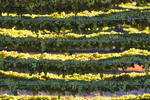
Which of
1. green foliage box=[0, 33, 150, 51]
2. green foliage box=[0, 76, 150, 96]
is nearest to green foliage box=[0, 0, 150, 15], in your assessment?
green foliage box=[0, 33, 150, 51]

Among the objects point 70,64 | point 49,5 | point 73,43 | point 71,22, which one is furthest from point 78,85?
point 49,5

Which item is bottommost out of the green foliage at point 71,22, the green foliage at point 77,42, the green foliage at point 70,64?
the green foliage at point 70,64

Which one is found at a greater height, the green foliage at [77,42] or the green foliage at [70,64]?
the green foliage at [77,42]

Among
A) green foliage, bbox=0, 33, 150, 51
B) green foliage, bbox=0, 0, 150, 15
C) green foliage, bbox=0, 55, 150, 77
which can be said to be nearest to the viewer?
green foliage, bbox=0, 0, 150, 15

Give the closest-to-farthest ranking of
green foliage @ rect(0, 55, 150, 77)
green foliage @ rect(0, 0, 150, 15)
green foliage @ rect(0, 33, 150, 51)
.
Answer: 1. green foliage @ rect(0, 0, 150, 15)
2. green foliage @ rect(0, 55, 150, 77)
3. green foliage @ rect(0, 33, 150, 51)

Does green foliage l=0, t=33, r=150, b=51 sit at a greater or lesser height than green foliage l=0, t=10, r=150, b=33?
lesser

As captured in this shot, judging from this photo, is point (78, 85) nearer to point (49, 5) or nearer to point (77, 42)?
Answer: point (77, 42)

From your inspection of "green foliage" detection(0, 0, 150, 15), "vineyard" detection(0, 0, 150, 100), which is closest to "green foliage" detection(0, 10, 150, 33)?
"vineyard" detection(0, 0, 150, 100)

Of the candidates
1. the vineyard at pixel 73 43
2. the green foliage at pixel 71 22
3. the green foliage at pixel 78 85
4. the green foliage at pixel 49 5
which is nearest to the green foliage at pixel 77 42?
the vineyard at pixel 73 43

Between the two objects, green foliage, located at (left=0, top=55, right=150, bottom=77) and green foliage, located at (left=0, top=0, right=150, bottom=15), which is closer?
green foliage, located at (left=0, top=0, right=150, bottom=15)

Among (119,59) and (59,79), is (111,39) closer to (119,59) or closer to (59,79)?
(119,59)

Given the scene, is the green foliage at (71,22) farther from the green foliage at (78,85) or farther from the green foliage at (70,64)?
the green foliage at (78,85)

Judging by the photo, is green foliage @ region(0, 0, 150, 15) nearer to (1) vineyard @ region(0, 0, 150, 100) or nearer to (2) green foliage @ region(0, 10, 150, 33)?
(1) vineyard @ region(0, 0, 150, 100)

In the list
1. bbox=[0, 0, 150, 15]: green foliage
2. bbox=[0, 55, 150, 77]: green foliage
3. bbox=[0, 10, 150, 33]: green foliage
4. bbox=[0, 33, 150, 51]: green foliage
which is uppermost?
bbox=[0, 0, 150, 15]: green foliage
